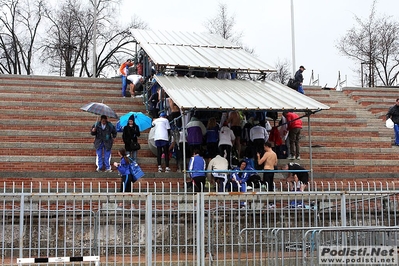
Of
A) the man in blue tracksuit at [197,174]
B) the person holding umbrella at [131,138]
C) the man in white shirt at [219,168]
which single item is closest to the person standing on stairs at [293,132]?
the man in white shirt at [219,168]

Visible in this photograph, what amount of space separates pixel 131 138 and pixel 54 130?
12.9 ft

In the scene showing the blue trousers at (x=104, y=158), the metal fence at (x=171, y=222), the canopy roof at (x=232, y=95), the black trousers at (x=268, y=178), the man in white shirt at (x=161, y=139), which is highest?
the canopy roof at (x=232, y=95)

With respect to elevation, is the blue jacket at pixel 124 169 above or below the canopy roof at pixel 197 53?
below

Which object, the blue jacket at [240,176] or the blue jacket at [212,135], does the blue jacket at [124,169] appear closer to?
the blue jacket at [240,176]

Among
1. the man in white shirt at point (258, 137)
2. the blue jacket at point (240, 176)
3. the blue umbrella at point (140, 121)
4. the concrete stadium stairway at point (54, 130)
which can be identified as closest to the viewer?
the blue jacket at point (240, 176)

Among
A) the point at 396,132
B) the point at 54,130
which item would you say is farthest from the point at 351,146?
the point at 54,130

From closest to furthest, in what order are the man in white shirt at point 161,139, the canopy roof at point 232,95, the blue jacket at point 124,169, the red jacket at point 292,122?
1. the blue jacket at point 124,169
2. the canopy roof at point 232,95
3. the man in white shirt at point 161,139
4. the red jacket at point 292,122

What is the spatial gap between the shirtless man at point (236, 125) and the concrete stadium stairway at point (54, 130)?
1.97 metres

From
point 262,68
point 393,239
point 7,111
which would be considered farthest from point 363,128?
point 393,239

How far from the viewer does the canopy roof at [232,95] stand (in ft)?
54.1

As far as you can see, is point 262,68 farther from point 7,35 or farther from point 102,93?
point 7,35

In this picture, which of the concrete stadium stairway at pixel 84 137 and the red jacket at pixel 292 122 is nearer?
the concrete stadium stairway at pixel 84 137

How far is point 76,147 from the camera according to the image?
18.6 meters

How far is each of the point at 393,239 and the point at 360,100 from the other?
19.4 metres
